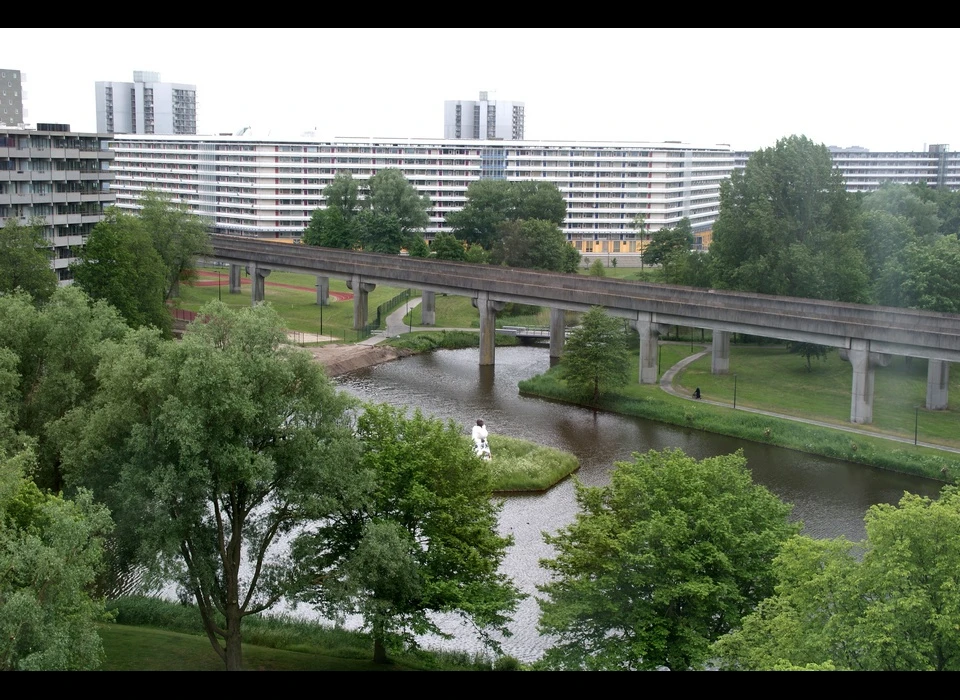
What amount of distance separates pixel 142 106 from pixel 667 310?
8254cm

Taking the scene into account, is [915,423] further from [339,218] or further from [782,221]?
[339,218]

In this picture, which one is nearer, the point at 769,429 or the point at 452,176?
the point at 769,429

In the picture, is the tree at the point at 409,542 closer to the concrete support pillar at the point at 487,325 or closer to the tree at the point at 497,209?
the concrete support pillar at the point at 487,325

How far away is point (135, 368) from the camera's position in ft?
49.8

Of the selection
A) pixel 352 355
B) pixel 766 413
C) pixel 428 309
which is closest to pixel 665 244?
pixel 428 309

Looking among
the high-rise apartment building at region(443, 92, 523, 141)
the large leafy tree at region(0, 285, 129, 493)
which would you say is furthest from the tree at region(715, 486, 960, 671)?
the high-rise apartment building at region(443, 92, 523, 141)

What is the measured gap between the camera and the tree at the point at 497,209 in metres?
66.6

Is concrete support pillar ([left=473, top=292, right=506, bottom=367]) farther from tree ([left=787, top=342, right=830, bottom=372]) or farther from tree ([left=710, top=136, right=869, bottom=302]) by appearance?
tree ([left=787, top=342, right=830, bottom=372])

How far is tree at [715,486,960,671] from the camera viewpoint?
37.8 ft

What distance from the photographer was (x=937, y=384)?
107ft

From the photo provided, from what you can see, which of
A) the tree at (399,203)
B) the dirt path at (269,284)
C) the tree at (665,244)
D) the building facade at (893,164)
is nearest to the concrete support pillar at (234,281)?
the dirt path at (269,284)

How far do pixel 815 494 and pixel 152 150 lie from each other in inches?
3078

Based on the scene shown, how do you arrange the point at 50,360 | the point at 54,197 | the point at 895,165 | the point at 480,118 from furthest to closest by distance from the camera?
1. the point at 895,165
2. the point at 480,118
3. the point at 54,197
4. the point at 50,360
